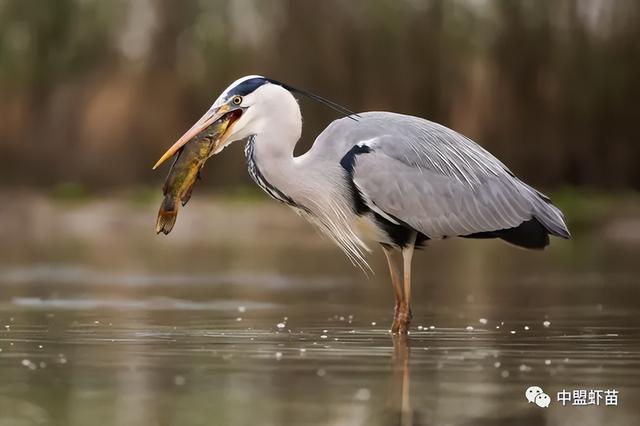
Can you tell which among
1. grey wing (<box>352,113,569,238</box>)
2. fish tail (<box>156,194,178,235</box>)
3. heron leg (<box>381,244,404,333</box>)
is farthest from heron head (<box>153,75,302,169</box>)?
heron leg (<box>381,244,404,333</box>)

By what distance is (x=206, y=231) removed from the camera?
70.0ft

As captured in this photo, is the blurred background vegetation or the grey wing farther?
the blurred background vegetation

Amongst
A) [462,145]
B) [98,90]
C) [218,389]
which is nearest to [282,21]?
[98,90]

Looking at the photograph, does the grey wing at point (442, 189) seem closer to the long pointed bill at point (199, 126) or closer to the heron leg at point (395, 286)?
the heron leg at point (395, 286)

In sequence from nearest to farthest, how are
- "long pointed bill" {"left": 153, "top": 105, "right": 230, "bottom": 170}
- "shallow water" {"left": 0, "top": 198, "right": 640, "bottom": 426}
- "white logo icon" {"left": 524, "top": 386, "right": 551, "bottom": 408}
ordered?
"shallow water" {"left": 0, "top": 198, "right": 640, "bottom": 426} → "white logo icon" {"left": 524, "top": 386, "right": 551, "bottom": 408} → "long pointed bill" {"left": 153, "top": 105, "right": 230, "bottom": 170}

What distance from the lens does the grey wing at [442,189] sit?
9273mm

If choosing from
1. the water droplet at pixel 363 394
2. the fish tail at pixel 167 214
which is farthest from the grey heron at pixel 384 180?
the water droplet at pixel 363 394

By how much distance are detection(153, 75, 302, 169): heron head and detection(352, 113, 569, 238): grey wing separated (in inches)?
20.0

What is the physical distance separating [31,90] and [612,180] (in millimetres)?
8303

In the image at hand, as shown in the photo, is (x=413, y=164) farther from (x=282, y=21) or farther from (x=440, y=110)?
(x=282, y=21)

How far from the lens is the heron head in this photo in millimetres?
8867

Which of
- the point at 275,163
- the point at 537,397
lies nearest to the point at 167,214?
the point at 275,163

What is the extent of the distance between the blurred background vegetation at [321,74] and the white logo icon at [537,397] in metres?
15.2

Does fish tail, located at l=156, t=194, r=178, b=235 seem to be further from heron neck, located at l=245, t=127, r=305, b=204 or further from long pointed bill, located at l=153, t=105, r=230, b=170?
heron neck, located at l=245, t=127, r=305, b=204
